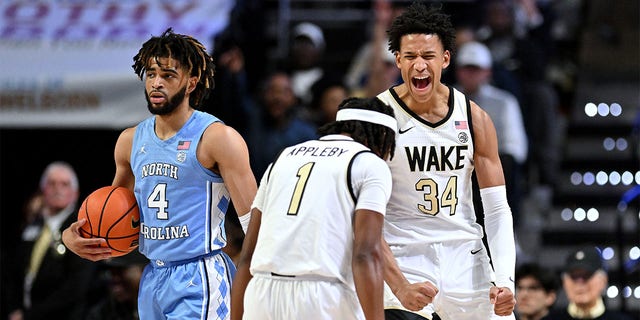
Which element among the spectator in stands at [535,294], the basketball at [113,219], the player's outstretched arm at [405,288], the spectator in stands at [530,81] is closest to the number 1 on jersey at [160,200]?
the basketball at [113,219]

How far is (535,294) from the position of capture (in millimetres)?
9953

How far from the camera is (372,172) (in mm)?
5914

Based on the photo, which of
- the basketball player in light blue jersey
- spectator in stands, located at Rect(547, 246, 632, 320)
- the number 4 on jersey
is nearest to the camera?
the basketball player in light blue jersey

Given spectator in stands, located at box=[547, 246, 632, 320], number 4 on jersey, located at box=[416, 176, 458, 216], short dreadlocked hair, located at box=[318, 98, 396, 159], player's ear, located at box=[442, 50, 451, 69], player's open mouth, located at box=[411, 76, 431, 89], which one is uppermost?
player's ear, located at box=[442, 50, 451, 69]

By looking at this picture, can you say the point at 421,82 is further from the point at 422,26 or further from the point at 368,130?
the point at 368,130

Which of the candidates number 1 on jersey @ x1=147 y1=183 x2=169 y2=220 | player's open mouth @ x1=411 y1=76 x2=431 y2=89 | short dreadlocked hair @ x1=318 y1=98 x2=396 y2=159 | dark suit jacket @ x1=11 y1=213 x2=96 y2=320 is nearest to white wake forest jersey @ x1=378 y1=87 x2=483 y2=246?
player's open mouth @ x1=411 y1=76 x2=431 y2=89

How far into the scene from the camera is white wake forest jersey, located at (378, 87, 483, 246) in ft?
23.1

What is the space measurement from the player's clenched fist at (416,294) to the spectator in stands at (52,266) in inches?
199

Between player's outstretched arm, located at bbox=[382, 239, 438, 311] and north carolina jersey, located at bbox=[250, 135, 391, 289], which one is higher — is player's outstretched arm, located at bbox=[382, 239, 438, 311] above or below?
below

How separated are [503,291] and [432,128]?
1019mm

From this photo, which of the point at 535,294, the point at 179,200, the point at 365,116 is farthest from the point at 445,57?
the point at 535,294

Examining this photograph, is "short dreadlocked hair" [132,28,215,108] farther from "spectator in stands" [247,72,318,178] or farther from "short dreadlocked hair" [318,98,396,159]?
"spectator in stands" [247,72,318,178]

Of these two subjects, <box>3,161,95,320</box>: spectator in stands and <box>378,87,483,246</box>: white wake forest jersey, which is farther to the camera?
<box>3,161,95,320</box>: spectator in stands

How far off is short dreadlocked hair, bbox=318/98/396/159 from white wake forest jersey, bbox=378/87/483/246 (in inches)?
29.0
